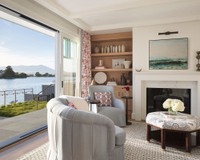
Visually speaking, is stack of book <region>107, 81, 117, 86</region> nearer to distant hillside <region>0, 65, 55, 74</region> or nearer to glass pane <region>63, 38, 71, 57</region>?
glass pane <region>63, 38, 71, 57</region>

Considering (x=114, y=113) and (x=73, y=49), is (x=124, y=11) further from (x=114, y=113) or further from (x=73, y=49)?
(x=114, y=113)

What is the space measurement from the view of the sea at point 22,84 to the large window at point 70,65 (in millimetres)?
1686

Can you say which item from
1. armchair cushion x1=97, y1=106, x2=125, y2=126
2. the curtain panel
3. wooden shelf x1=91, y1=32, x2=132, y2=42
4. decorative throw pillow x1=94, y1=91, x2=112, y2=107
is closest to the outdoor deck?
the curtain panel

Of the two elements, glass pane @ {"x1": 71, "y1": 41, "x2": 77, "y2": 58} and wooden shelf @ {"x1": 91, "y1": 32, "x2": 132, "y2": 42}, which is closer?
glass pane @ {"x1": 71, "y1": 41, "x2": 77, "y2": 58}

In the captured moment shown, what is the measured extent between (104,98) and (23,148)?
1923mm

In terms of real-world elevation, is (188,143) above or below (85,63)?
below

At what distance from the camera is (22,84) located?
16.2ft

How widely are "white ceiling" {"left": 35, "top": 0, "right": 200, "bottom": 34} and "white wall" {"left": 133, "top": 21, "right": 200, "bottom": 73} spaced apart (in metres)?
0.15

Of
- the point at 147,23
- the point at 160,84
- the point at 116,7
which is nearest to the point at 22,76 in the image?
the point at 116,7

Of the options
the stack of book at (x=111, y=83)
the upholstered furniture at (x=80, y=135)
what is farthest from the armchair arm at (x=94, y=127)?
the stack of book at (x=111, y=83)

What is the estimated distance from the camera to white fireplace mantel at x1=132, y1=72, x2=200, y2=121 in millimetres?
3773

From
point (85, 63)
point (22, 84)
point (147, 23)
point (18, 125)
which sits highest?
point (147, 23)

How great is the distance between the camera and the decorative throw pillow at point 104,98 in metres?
3.68

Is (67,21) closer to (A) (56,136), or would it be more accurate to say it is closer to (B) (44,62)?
(B) (44,62)
